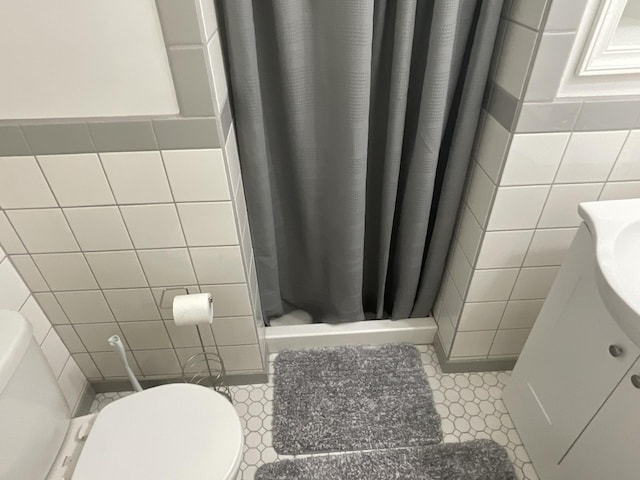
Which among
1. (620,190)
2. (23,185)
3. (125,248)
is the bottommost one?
(125,248)

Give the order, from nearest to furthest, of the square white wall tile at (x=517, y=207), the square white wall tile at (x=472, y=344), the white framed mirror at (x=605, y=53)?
the white framed mirror at (x=605, y=53) < the square white wall tile at (x=517, y=207) < the square white wall tile at (x=472, y=344)

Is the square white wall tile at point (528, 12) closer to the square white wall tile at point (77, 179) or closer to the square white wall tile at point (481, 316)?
the square white wall tile at point (481, 316)

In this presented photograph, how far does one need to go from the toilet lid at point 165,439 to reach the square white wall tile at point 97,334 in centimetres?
32

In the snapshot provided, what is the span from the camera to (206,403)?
1.14m

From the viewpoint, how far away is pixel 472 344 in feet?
5.19

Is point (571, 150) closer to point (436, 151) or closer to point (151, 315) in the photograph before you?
point (436, 151)

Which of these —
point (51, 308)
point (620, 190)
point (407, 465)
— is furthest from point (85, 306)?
point (620, 190)

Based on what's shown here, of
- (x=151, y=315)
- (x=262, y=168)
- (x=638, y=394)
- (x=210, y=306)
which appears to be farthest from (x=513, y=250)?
(x=151, y=315)

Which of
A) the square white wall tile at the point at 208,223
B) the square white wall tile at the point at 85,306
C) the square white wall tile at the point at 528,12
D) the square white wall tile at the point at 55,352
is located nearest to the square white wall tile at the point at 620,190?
the square white wall tile at the point at 528,12

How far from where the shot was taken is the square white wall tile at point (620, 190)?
3.93 feet

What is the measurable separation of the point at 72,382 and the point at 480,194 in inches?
58.7

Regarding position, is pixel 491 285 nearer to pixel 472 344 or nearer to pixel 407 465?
pixel 472 344

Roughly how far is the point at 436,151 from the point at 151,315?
3.36 ft

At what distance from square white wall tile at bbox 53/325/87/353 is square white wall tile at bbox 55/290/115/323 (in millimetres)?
49
